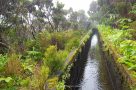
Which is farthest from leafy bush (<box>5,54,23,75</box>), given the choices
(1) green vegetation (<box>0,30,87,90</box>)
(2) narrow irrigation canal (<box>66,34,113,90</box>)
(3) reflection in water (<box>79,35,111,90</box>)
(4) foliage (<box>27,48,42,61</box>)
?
(3) reflection in water (<box>79,35,111,90</box>)

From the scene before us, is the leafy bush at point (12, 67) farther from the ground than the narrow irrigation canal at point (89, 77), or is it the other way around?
the leafy bush at point (12, 67)

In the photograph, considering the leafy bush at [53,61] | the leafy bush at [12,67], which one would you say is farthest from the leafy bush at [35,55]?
the leafy bush at [12,67]

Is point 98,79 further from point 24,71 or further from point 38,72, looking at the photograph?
point 38,72

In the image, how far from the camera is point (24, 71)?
30.3ft

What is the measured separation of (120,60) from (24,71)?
11.4 feet

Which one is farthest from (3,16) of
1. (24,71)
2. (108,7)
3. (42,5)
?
(108,7)

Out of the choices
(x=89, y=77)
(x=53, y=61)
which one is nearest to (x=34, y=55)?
(x=89, y=77)

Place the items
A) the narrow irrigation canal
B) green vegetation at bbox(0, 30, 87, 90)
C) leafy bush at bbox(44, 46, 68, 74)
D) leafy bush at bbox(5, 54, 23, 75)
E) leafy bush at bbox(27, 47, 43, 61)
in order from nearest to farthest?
green vegetation at bbox(0, 30, 87, 90), leafy bush at bbox(5, 54, 23, 75), leafy bush at bbox(44, 46, 68, 74), the narrow irrigation canal, leafy bush at bbox(27, 47, 43, 61)

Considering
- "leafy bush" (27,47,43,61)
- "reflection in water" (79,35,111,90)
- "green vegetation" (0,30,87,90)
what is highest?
"leafy bush" (27,47,43,61)

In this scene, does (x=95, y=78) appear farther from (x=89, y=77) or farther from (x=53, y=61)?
(x=53, y=61)

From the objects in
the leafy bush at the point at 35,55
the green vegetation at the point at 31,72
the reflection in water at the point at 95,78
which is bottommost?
the reflection in water at the point at 95,78

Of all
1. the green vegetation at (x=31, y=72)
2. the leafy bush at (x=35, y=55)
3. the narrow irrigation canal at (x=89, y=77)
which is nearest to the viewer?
the green vegetation at (x=31, y=72)

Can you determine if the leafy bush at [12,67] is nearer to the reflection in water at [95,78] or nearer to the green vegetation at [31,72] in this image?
the green vegetation at [31,72]

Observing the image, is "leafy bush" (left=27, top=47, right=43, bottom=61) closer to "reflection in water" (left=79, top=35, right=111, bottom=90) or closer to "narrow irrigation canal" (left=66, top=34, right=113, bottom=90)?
"narrow irrigation canal" (left=66, top=34, right=113, bottom=90)
